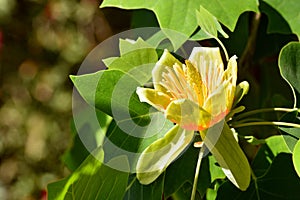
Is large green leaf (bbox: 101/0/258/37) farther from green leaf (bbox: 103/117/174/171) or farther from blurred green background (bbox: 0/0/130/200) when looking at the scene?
blurred green background (bbox: 0/0/130/200)

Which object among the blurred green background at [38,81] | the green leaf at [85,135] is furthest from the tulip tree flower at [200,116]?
the blurred green background at [38,81]

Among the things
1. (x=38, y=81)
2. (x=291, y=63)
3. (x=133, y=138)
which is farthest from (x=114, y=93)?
Answer: (x=38, y=81)

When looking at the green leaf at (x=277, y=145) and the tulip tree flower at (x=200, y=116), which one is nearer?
the tulip tree flower at (x=200, y=116)

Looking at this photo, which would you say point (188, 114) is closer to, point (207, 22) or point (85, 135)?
point (207, 22)

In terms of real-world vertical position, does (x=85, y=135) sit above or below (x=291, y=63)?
below

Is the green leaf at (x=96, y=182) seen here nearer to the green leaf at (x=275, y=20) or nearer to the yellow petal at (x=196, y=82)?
the yellow petal at (x=196, y=82)

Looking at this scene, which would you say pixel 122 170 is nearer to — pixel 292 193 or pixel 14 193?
pixel 292 193
